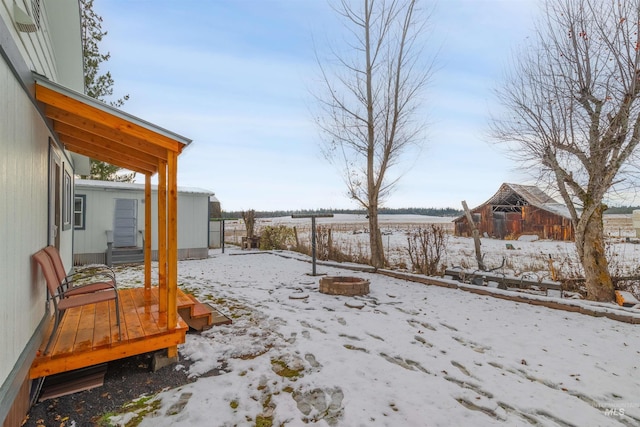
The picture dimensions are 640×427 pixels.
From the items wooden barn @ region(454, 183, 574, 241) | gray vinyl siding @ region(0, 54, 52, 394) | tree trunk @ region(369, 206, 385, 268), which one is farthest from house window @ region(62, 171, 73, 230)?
wooden barn @ region(454, 183, 574, 241)

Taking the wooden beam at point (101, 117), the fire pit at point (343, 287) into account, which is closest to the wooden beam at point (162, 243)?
the wooden beam at point (101, 117)

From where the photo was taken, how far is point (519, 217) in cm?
2358

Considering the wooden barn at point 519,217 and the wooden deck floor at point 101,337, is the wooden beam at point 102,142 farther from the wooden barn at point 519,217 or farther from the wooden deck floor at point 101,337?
the wooden barn at point 519,217

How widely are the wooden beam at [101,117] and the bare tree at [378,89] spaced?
613cm

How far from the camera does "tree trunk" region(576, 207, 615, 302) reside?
5535mm

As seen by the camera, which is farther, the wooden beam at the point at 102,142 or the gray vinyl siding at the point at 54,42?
the wooden beam at the point at 102,142

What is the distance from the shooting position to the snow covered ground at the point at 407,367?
240 centimetres

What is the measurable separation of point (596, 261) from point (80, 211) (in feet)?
40.6

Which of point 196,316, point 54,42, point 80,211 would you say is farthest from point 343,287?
point 80,211

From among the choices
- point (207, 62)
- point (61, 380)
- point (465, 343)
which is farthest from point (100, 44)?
point (465, 343)

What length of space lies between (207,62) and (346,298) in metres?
8.59

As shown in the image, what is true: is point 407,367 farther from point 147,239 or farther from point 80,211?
point 80,211

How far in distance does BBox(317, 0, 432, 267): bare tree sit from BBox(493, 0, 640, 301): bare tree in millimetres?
2721

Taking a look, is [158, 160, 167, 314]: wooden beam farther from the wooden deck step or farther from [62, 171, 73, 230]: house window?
[62, 171, 73, 230]: house window
